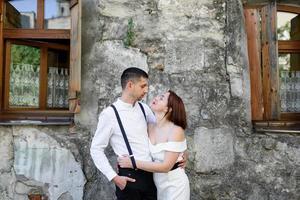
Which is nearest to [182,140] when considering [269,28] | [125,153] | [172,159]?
[172,159]

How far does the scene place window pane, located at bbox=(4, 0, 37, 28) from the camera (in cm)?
413

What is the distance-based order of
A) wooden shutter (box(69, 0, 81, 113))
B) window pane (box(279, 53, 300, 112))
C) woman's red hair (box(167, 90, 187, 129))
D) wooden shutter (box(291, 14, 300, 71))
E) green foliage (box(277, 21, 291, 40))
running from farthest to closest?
green foliage (box(277, 21, 291, 40))
wooden shutter (box(291, 14, 300, 71))
window pane (box(279, 53, 300, 112))
wooden shutter (box(69, 0, 81, 113))
woman's red hair (box(167, 90, 187, 129))

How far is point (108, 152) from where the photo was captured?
150 inches

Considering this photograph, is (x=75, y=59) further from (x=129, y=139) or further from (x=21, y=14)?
(x=129, y=139)

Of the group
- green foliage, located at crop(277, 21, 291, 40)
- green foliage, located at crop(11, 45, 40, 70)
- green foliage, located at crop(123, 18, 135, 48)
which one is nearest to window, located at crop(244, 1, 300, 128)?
green foliage, located at crop(277, 21, 291, 40)

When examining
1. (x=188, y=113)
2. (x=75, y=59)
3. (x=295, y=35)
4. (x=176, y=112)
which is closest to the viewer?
(x=176, y=112)

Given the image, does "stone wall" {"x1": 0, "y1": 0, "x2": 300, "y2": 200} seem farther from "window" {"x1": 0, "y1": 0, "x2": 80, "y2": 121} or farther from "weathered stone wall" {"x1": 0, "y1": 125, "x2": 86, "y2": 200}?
"window" {"x1": 0, "y1": 0, "x2": 80, "y2": 121}

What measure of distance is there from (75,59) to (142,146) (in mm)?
1391

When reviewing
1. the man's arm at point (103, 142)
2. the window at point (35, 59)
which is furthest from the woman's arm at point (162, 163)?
the window at point (35, 59)

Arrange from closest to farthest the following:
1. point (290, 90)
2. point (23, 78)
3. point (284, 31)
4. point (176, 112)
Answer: point (176, 112)
point (23, 78)
point (290, 90)
point (284, 31)

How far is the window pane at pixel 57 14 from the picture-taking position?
4.12 metres

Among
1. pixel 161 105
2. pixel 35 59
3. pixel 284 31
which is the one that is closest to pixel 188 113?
pixel 161 105

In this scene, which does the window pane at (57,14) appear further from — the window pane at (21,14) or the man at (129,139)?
the man at (129,139)

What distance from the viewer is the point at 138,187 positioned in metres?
2.73
